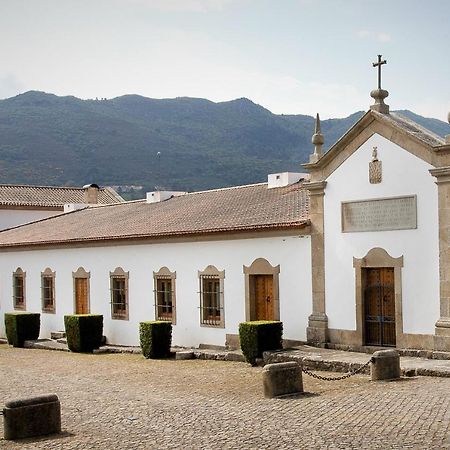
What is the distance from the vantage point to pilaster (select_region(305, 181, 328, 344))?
17.6m

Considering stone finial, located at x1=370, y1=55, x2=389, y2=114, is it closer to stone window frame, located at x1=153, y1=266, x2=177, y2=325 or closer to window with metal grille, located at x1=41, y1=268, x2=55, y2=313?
stone window frame, located at x1=153, y1=266, x2=177, y2=325

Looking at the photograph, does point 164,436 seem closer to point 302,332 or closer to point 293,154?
point 302,332

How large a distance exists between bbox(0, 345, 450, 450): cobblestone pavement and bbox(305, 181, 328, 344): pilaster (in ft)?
6.00

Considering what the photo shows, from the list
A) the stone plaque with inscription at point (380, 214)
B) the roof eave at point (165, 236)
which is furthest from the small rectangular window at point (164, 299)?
the stone plaque with inscription at point (380, 214)

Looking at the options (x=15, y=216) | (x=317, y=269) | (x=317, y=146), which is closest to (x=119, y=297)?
(x=317, y=269)

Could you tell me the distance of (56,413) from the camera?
10539 millimetres

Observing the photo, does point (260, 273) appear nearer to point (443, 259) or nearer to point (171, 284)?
point (171, 284)

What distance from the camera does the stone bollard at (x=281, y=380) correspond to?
12562mm

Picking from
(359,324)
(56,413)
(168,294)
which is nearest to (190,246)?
(168,294)

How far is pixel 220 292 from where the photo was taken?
20062 millimetres

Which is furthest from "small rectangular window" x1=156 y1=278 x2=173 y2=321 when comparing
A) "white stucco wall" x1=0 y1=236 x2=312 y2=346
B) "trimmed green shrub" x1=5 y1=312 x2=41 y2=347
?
"trimmed green shrub" x1=5 y1=312 x2=41 y2=347

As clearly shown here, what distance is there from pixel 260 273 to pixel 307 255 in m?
1.50

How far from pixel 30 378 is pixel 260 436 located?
8.81 metres

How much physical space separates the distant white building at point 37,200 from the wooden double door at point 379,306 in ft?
72.5
